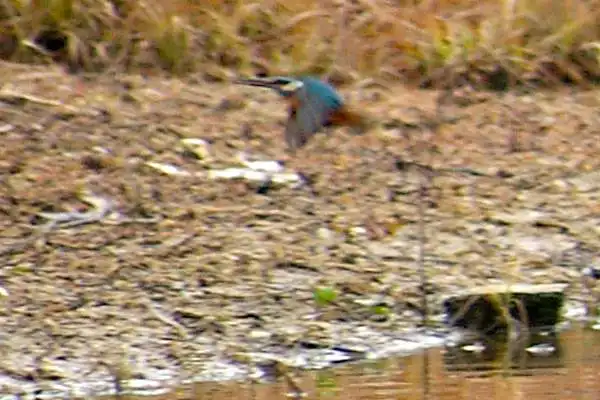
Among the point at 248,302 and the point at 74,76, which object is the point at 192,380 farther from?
the point at 74,76

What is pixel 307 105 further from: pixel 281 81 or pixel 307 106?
pixel 281 81

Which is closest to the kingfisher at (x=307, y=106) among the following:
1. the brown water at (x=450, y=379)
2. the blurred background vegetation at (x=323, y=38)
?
the brown water at (x=450, y=379)

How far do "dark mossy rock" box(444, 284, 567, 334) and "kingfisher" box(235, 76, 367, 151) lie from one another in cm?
107

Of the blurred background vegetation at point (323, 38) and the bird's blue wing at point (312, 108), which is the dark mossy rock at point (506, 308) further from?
the blurred background vegetation at point (323, 38)

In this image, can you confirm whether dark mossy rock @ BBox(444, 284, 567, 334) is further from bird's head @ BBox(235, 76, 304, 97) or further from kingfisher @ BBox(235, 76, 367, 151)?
bird's head @ BBox(235, 76, 304, 97)

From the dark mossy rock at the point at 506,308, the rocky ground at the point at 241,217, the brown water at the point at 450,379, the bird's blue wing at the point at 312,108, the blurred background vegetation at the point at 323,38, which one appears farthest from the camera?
the blurred background vegetation at the point at 323,38

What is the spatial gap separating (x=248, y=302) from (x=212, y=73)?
2.64m

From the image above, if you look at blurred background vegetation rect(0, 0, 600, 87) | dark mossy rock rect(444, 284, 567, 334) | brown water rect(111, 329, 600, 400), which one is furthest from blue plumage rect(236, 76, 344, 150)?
blurred background vegetation rect(0, 0, 600, 87)

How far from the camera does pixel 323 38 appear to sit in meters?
9.34

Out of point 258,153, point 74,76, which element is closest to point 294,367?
point 258,153

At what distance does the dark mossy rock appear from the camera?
645 centimetres

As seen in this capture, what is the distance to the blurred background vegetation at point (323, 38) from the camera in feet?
29.3

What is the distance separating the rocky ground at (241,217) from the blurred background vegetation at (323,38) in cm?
19

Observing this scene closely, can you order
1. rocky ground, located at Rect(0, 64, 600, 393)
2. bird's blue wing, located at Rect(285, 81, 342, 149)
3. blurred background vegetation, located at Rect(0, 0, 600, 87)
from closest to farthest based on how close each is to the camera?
1. rocky ground, located at Rect(0, 64, 600, 393)
2. bird's blue wing, located at Rect(285, 81, 342, 149)
3. blurred background vegetation, located at Rect(0, 0, 600, 87)
